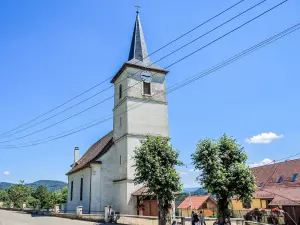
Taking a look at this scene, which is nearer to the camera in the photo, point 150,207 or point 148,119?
point 150,207

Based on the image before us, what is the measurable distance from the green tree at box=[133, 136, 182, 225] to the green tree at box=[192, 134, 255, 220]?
6.44ft

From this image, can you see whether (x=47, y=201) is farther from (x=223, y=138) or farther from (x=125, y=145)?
(x=223, y=138)

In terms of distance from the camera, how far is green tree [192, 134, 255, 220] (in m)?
20.8

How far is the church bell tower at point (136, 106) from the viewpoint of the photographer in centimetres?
3050

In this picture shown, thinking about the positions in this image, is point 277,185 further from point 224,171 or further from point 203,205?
point 224,171

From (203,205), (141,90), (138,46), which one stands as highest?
(138,46)

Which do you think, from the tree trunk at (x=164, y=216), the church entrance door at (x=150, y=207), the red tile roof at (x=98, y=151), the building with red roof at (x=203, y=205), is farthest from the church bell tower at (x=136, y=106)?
the building with red roof at (x=203, y=205)

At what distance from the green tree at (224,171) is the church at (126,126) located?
31.0ft

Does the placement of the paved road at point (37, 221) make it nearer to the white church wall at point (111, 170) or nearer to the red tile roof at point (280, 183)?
the white church wall at point (111, 170)

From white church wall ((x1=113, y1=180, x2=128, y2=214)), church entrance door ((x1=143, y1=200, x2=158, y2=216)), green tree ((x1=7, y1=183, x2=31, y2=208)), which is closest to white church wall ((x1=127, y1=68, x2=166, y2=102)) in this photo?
white church wall ((x1=113, y1=180, x2=128, y2=214))

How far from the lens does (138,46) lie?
115 ft

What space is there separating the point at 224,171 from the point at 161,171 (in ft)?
15.4

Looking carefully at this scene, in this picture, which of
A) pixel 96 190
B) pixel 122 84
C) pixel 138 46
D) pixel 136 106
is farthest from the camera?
pixel 138 46

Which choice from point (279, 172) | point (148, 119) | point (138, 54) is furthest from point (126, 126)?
point (279, 172)
